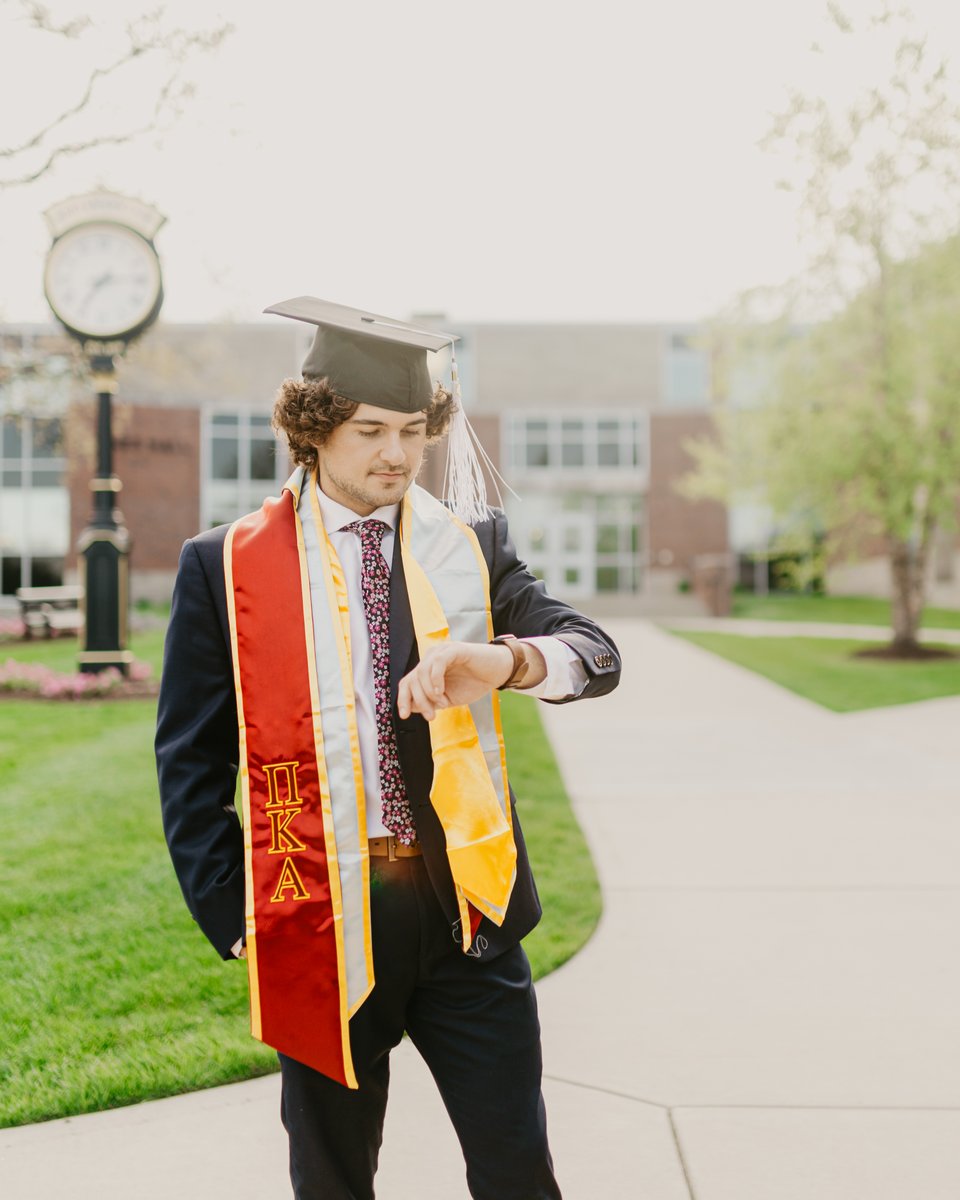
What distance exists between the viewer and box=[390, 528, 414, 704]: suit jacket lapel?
79.4 inches

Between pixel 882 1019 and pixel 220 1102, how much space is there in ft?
7.15

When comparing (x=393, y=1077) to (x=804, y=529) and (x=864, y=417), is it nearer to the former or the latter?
(x=864, y=417)

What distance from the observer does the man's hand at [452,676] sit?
5.71 ft

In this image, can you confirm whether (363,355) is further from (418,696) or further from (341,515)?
(418,696)

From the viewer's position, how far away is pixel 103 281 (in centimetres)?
1108

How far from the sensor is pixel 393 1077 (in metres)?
3.46

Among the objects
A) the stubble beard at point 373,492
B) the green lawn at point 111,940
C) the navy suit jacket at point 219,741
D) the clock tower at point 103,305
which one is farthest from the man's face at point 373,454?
the clock tower at point 103,305

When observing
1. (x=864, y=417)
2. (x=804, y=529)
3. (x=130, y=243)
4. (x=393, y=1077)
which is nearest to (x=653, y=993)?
(x=393, y=1077)

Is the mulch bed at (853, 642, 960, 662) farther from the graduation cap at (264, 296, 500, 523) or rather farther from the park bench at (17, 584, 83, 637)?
the graduation cap at (264, 296, 500, 523)

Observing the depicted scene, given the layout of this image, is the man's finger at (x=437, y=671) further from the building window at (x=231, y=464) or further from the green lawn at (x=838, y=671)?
the building window at (x=231, y=464)

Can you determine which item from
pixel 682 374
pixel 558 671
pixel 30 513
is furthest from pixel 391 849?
pixel 682 374

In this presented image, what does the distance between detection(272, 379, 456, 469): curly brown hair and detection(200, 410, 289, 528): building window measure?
1423 inches

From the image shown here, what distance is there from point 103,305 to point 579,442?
28.9 m

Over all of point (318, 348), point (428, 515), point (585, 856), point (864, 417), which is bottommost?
point (585, 856)
